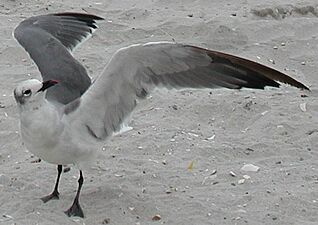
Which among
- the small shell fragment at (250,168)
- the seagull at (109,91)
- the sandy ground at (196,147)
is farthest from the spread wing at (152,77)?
the small shell fragment at (250,168)

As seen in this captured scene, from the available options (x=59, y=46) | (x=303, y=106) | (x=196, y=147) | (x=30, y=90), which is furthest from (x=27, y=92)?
(x=303, y=106)

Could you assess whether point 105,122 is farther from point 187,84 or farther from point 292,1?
point 292,1

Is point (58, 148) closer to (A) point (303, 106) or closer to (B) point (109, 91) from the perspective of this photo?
(B) point (109, 91)

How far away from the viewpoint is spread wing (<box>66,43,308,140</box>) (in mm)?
3855

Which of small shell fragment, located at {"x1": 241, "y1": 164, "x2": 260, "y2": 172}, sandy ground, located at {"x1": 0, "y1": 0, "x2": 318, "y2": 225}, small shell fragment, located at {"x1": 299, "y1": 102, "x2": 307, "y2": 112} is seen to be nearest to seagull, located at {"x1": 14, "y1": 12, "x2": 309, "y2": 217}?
sandy ground, located at {"x1": 0, "y1": 0, "x2": 318, "y2": 225}

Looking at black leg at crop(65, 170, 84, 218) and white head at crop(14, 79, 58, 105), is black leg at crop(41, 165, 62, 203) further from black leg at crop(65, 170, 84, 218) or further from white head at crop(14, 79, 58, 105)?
white head at crop(14, 79, 58, 105)

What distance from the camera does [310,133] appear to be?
493cm

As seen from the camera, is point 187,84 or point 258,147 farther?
point 258,147

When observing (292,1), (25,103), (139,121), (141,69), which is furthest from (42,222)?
(292,1)

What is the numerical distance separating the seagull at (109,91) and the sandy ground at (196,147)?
0.24 m

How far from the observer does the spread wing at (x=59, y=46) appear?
171 inches

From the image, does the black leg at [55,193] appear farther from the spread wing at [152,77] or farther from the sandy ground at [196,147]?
the spread wing at [152,77]

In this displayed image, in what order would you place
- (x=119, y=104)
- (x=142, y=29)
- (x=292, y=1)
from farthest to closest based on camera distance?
1. (x=292, y=1)
2. (x=142, y=29)
3. (x=119, y=104)

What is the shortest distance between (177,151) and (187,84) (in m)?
0.82
